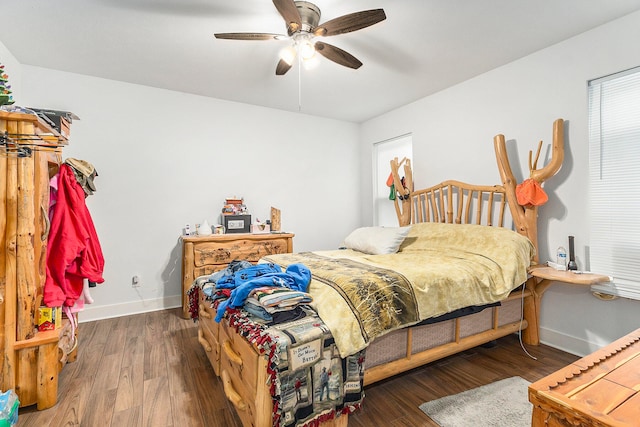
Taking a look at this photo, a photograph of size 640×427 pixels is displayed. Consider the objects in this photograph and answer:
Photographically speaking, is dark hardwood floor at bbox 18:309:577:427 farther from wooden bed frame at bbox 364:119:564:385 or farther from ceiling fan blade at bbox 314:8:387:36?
ceiling fan blade at bbox 314:8:387:36

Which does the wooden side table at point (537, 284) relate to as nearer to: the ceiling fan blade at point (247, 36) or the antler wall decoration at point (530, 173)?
the antler wall decoration at point (530, 173)

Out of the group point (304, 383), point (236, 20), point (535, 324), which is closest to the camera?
point (304, 383)

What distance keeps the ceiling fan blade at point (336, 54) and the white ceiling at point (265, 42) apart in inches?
9.5

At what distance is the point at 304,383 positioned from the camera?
1383mm

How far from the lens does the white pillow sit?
9.84 feet

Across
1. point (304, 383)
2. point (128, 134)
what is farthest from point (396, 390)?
point (128, 134)

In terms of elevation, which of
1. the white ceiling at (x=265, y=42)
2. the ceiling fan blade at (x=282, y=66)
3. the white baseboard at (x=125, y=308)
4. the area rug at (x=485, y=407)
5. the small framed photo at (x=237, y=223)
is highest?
the white ceiling at (x=265, y=42)

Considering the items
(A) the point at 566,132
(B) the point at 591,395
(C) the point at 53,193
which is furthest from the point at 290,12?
(A) the point at 566,132

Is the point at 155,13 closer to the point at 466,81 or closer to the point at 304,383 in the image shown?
the point at 304,383

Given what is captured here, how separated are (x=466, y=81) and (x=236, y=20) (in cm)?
251

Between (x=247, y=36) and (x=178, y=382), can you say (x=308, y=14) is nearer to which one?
(x=247, y=36)

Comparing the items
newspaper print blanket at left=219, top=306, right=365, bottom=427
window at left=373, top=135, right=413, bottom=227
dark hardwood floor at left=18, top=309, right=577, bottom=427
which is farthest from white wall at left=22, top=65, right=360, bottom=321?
newspaper print blanket at left=219, top=306, right=365, bottom=427

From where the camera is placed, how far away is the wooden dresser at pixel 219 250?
3201 mm

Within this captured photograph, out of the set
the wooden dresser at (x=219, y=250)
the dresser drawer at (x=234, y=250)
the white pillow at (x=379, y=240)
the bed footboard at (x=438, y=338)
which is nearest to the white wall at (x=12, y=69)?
the wooden dresser at (x=219, y=250)
